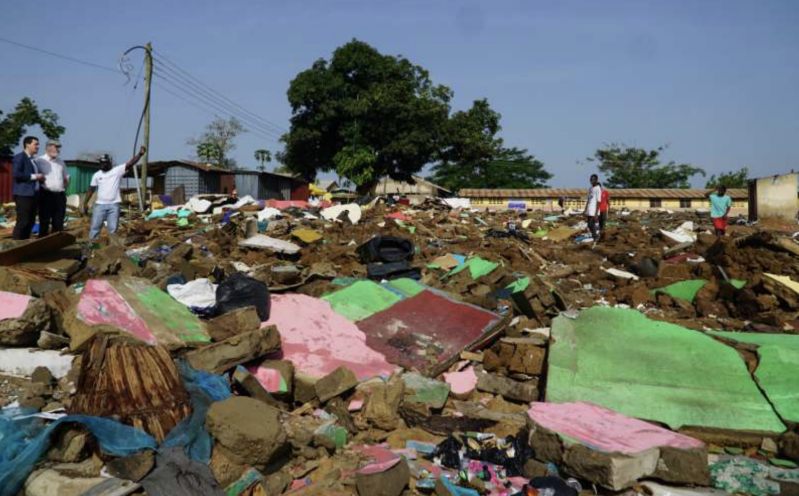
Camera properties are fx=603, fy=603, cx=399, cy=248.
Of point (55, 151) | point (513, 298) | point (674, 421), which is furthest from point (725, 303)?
point (55, 151)

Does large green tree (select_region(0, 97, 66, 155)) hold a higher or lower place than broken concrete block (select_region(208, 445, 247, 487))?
higher

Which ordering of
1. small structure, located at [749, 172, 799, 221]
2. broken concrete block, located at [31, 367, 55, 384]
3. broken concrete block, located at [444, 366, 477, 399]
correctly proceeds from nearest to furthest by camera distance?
broken concrete block, located at [31, 367, 55, 384] < broken concrete block, located at [444, 366, 477, 399] < small structure, located at [749, 172, 799, 221]

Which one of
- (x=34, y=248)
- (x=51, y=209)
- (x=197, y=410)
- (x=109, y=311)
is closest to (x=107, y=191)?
(x=51, y=209)

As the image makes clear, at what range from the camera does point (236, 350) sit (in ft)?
13.4

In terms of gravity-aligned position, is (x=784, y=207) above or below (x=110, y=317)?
above

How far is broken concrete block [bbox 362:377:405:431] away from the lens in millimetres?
3854

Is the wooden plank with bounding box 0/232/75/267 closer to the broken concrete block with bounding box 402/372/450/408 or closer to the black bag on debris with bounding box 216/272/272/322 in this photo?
the black bag on debris with bounding box 216/272/272/322

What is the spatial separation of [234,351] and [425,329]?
73.1 inches

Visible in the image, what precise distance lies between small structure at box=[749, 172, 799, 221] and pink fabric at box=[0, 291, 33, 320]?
2159cm

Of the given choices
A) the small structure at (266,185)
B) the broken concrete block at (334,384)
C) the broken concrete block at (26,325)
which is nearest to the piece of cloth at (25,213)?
the broken concrete block at (26,325)

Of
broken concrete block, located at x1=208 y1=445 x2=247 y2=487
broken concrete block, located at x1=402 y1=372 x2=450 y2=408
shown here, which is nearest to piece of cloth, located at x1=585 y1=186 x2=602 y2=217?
broken concrete block, located at x1=402 y1=372 x2=450 y2=408

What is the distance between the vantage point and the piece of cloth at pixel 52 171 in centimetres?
664

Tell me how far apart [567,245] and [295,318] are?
Answer: 8.19 metres

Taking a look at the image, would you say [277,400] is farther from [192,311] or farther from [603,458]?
[603,458]
